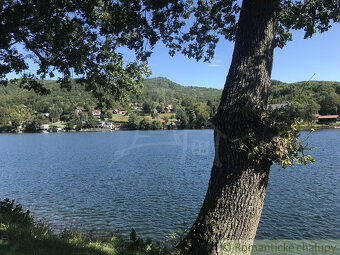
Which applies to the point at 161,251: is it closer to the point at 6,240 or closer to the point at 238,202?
the point at 238,202

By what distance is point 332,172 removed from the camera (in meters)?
21.9

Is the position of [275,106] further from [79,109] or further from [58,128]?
[79,109]

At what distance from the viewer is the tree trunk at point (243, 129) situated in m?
3.73

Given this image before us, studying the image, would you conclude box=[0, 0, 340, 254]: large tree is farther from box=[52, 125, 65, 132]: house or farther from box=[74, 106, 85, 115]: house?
box=[74, 106, 85, 115]: house

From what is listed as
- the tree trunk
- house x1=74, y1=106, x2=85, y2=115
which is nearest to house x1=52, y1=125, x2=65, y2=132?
house x1=74, y1=106, x2=85, y2=115

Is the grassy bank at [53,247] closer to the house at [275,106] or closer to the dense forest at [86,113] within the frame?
the house at [275,106]

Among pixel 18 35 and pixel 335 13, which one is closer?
pixel 335 13

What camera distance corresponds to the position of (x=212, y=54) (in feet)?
26.2

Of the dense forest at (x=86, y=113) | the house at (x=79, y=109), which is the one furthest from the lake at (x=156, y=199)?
the house at (x=79, y=109)

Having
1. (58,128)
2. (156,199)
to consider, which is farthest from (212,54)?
(58,128)

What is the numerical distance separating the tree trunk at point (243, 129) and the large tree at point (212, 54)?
0.01m

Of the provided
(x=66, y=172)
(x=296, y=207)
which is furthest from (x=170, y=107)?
(x=296, y=207)

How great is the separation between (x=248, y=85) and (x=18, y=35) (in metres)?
7.32

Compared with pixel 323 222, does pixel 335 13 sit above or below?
above
